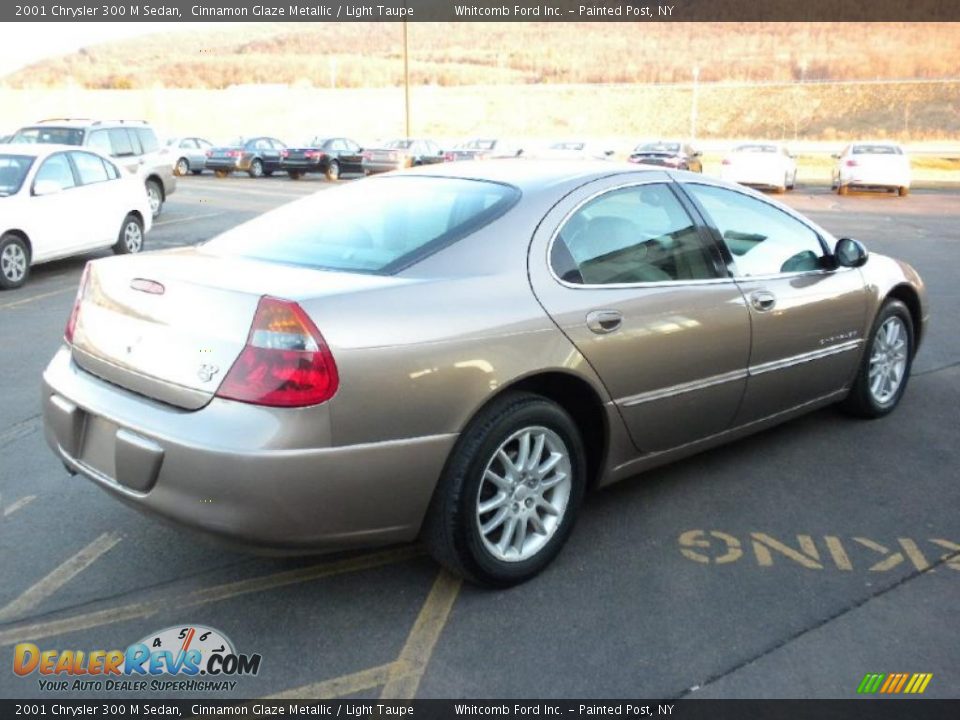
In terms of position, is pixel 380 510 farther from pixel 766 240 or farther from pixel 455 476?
pixel 766 240

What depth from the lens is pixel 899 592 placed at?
137 inches

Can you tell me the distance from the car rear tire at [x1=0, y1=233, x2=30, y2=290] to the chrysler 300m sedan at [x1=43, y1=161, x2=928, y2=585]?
6.90 meters

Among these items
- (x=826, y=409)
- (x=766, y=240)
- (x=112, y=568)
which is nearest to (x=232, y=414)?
(x=112, y=568)

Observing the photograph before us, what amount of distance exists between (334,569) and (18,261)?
26.5ft

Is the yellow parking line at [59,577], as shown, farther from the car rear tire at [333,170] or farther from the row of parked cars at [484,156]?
the car rear tire at [333,170]

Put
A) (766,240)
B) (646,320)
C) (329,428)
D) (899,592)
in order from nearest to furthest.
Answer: (329,428)
(899,592)
(646,320)
(766,240)

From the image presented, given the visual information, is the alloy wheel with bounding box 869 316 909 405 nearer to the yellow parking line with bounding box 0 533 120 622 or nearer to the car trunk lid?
the car trunk lid

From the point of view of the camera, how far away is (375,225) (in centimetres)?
388

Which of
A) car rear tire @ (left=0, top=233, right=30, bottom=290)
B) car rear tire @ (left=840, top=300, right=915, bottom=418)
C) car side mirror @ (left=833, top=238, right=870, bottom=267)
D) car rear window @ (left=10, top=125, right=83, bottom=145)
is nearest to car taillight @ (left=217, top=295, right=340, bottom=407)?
car side mirror @ (left=833, top=238, right=870, bottom=267)

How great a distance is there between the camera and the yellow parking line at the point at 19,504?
13.6 feet

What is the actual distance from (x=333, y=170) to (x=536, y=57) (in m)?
99.4

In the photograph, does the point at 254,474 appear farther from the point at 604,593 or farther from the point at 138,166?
the point at 138,166

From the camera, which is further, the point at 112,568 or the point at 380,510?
the point at 112,568

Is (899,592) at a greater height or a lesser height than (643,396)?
lesser
